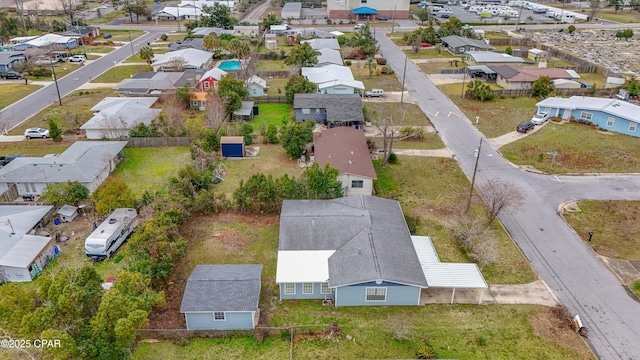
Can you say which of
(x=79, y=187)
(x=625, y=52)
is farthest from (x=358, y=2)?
(x=79, y=187)

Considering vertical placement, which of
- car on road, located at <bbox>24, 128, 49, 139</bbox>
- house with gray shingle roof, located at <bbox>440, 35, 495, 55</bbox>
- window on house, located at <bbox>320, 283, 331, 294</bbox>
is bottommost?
window on house, located at <bbox>320, 283, 331, 294</bbox>

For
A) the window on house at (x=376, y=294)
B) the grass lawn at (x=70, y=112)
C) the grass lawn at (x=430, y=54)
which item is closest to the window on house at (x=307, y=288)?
the window on house at (x=376, y=294)

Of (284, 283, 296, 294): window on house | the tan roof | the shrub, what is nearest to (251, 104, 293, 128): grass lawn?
the tan roof

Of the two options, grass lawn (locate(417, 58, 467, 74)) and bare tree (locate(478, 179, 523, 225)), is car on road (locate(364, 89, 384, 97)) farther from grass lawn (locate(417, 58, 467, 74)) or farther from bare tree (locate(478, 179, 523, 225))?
bare tree (locate(478, 179, 523, 225))

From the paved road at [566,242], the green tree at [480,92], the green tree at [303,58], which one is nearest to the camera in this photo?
the paved road at [566,242]

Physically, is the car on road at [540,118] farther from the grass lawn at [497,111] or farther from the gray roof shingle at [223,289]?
the gray roof shingle at [223,289]
